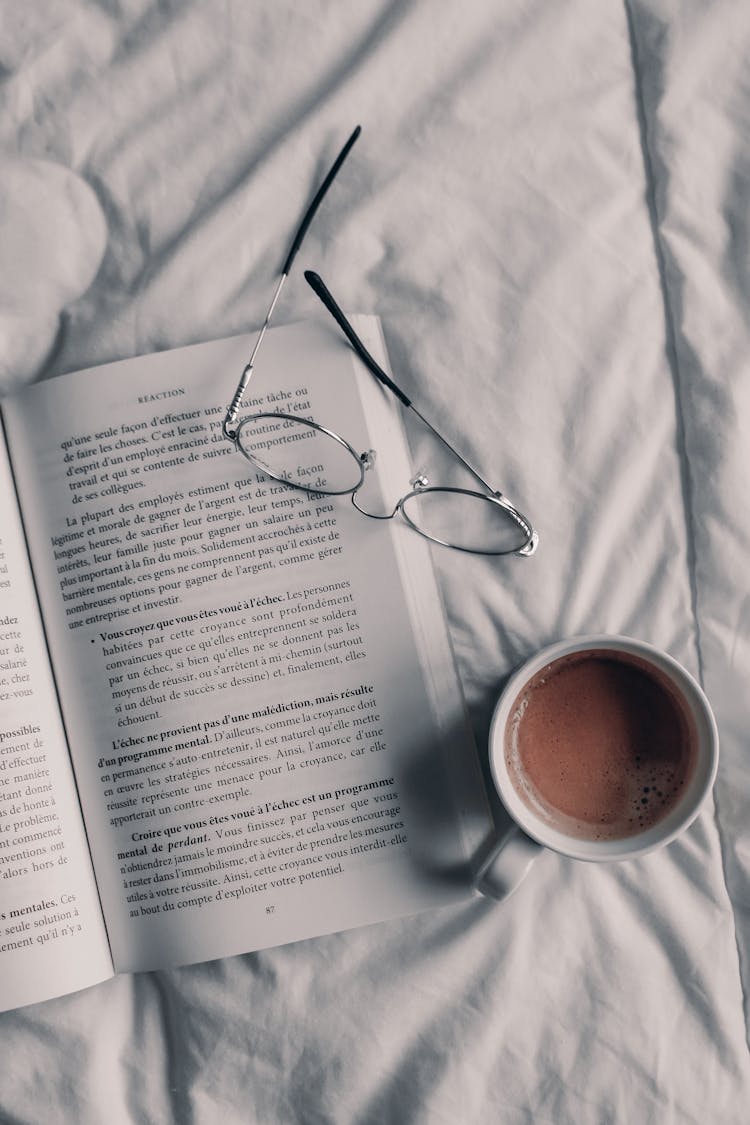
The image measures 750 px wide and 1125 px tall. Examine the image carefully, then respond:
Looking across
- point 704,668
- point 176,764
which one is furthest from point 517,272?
point 176,764

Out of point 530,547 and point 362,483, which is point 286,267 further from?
point 530,547

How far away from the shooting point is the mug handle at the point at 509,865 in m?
0.73

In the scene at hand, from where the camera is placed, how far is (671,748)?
75cm

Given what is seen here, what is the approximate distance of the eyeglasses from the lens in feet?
2.54

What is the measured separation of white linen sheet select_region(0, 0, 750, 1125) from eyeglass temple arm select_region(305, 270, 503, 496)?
0.01 meters

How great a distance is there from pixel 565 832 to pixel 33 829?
38cm

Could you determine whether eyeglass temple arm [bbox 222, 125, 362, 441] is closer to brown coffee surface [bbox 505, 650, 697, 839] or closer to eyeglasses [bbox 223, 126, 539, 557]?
eyeglasses [bbox 223, 126, 539, 557]

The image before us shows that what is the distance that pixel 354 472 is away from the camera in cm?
78

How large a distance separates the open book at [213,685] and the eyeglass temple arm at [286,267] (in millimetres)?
15

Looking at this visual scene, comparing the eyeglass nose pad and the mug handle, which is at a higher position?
the eyeglass nose pad

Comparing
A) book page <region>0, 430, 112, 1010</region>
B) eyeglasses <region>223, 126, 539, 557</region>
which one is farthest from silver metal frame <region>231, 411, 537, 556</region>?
book page <region>0, 430, 112, 1010</region>

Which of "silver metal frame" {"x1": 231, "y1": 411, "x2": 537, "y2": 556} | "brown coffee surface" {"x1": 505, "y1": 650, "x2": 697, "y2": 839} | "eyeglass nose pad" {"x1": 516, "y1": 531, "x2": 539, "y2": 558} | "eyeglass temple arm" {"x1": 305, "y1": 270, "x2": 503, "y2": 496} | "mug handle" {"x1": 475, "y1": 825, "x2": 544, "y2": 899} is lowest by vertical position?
"mug handle" {"x1": 475, "y1": 825, "x2": 544, "y2": 899}

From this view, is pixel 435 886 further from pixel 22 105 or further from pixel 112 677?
pixel 22 105

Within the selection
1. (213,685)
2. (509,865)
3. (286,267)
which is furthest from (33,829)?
(286,267)
